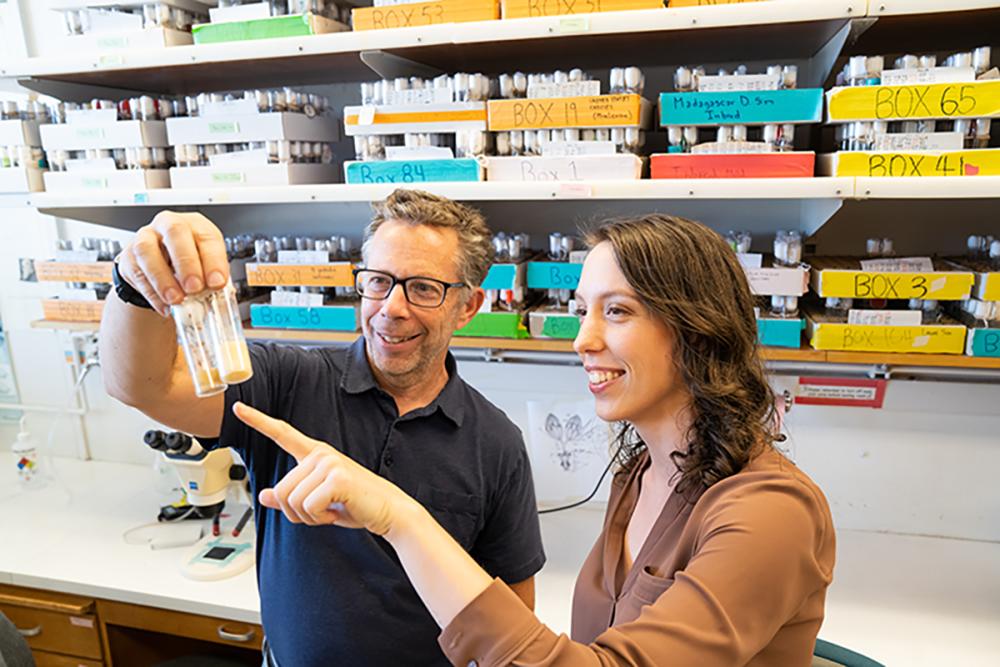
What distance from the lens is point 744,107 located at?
1.44m

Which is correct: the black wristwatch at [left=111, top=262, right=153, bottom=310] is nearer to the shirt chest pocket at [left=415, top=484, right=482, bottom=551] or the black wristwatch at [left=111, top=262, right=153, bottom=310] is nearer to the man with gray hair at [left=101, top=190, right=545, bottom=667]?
the man with gray hair at [left=101, top=190, right=545, bottom=667]

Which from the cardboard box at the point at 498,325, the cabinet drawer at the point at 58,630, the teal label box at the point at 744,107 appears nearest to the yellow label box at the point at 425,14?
the teal label box at the point at 744,107

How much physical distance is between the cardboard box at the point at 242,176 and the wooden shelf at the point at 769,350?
1.28ft

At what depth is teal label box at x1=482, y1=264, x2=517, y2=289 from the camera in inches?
66.7

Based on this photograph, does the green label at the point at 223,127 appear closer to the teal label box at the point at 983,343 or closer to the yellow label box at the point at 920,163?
the yellow label box at the point at 920,163

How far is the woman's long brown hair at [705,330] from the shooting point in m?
0.90

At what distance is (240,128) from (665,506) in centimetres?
135

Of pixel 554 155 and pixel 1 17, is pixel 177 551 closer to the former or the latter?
pixel 554 155

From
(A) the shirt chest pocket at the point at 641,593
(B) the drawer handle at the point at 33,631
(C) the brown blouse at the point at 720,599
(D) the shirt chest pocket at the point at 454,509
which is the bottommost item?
(B) the drawer handle at the point at 33,631

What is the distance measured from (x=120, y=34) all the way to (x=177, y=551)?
1.34m

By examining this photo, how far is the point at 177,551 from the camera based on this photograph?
76.2 inches

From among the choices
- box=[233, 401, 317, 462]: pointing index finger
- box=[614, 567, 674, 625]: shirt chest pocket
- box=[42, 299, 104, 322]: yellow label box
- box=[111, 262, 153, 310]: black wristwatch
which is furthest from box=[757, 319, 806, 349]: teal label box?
box=[42, 299, 104, 322]: yellow label box

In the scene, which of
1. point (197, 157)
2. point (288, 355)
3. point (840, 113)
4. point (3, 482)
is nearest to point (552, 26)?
point (840, 113)

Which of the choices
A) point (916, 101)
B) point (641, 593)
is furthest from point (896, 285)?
point (641, 593)
